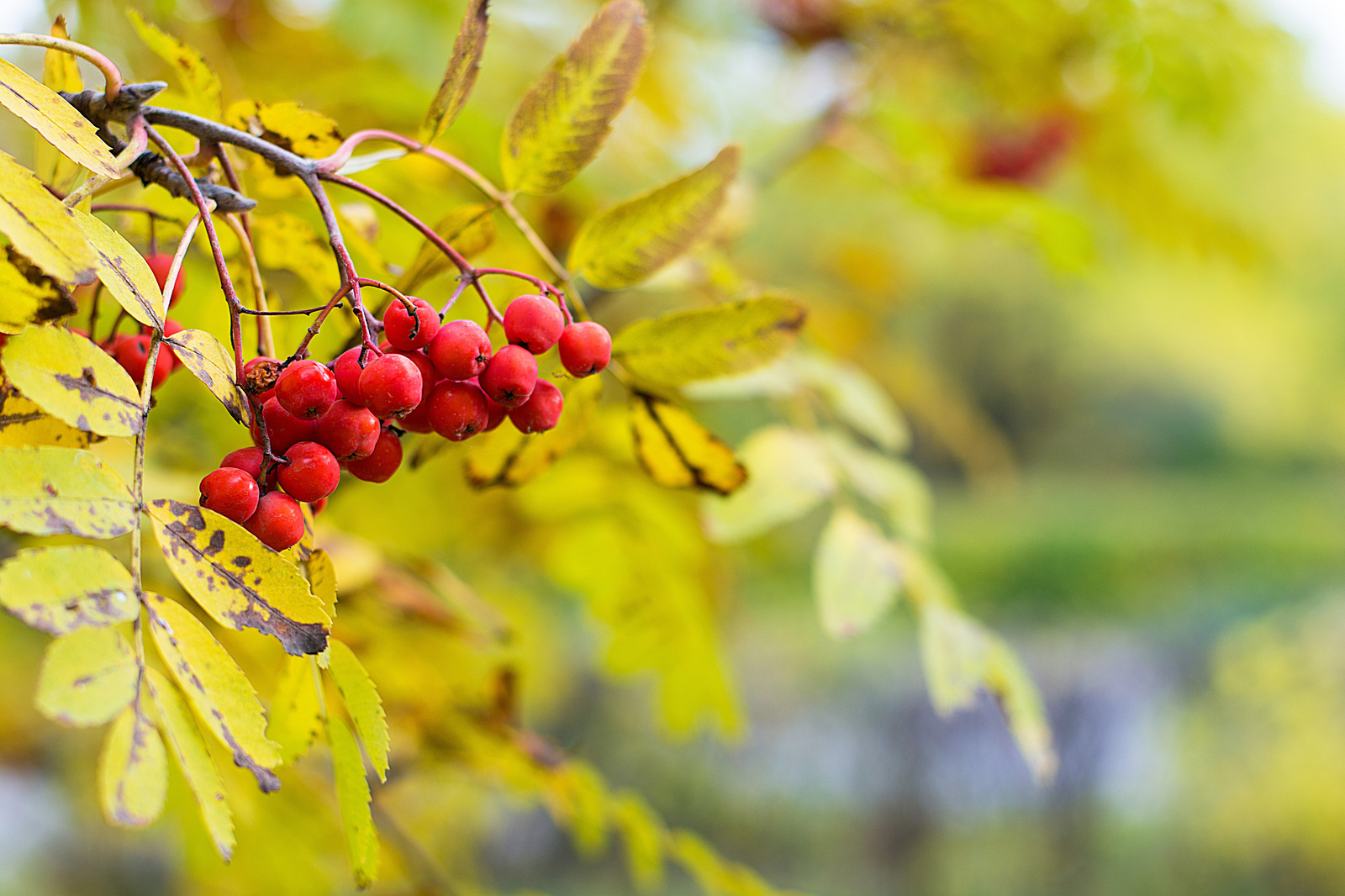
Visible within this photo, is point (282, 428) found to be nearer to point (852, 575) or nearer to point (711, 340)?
point (711, 340)

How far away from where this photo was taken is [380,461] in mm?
259

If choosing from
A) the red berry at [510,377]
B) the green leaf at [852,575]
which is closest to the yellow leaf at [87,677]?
the red berry at [510,377]

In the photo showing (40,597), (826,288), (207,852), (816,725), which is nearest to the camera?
(40,597)

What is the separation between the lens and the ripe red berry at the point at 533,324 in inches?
10.2

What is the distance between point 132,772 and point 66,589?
4cm

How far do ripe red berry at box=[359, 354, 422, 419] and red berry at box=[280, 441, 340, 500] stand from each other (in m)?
0.02

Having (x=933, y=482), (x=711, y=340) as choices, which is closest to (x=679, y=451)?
(x=711, y=340)

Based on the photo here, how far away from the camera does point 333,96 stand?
643 mm

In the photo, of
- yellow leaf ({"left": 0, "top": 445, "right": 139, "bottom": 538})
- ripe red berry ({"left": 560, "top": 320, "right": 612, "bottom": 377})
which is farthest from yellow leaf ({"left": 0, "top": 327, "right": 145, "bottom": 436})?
ripe red berry ({"left": 560, "top": 320, "right": 612, "bottom": 377})

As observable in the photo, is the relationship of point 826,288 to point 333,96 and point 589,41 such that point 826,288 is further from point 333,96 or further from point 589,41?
point 589,41

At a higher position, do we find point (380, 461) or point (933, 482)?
point (380, 461)

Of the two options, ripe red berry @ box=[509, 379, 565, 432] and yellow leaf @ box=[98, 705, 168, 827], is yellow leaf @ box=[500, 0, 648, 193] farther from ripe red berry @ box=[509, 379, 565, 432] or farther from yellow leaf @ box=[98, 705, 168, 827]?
yellow leaf @ box=[98, 705, 168, 827]

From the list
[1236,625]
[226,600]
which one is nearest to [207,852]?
[226,600]

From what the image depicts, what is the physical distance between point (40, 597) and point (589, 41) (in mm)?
233
